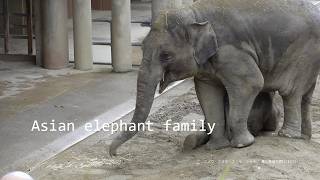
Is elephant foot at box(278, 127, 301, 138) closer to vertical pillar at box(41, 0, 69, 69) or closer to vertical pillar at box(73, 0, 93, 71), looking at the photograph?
vertical pillar at box(73, 0, 93, 71)

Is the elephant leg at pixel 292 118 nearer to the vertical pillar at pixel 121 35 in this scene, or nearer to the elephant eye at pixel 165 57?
the elephant eye at pixel 165 57

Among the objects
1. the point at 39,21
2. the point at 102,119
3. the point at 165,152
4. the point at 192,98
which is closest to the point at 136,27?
the point at 39,21

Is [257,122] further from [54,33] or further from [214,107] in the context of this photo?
[54,33]

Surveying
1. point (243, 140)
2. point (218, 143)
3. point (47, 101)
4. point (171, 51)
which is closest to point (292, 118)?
point (243, 140)

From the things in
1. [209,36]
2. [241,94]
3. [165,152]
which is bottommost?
[165,152]

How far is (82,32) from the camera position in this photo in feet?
40.5

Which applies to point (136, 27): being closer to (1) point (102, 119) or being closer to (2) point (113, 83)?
(2) point (113, 83)

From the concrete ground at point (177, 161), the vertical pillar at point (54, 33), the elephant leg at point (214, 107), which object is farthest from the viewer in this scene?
the vertical pillar at point (54, 33)

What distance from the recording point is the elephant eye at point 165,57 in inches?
246

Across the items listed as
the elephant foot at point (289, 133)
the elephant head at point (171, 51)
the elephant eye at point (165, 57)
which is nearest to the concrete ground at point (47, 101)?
the elephant head at point (171, 51)

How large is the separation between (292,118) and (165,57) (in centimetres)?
158

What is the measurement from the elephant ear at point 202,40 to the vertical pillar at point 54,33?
6479 mm

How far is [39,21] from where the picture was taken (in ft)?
41.6

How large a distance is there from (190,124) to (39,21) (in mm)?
5044
